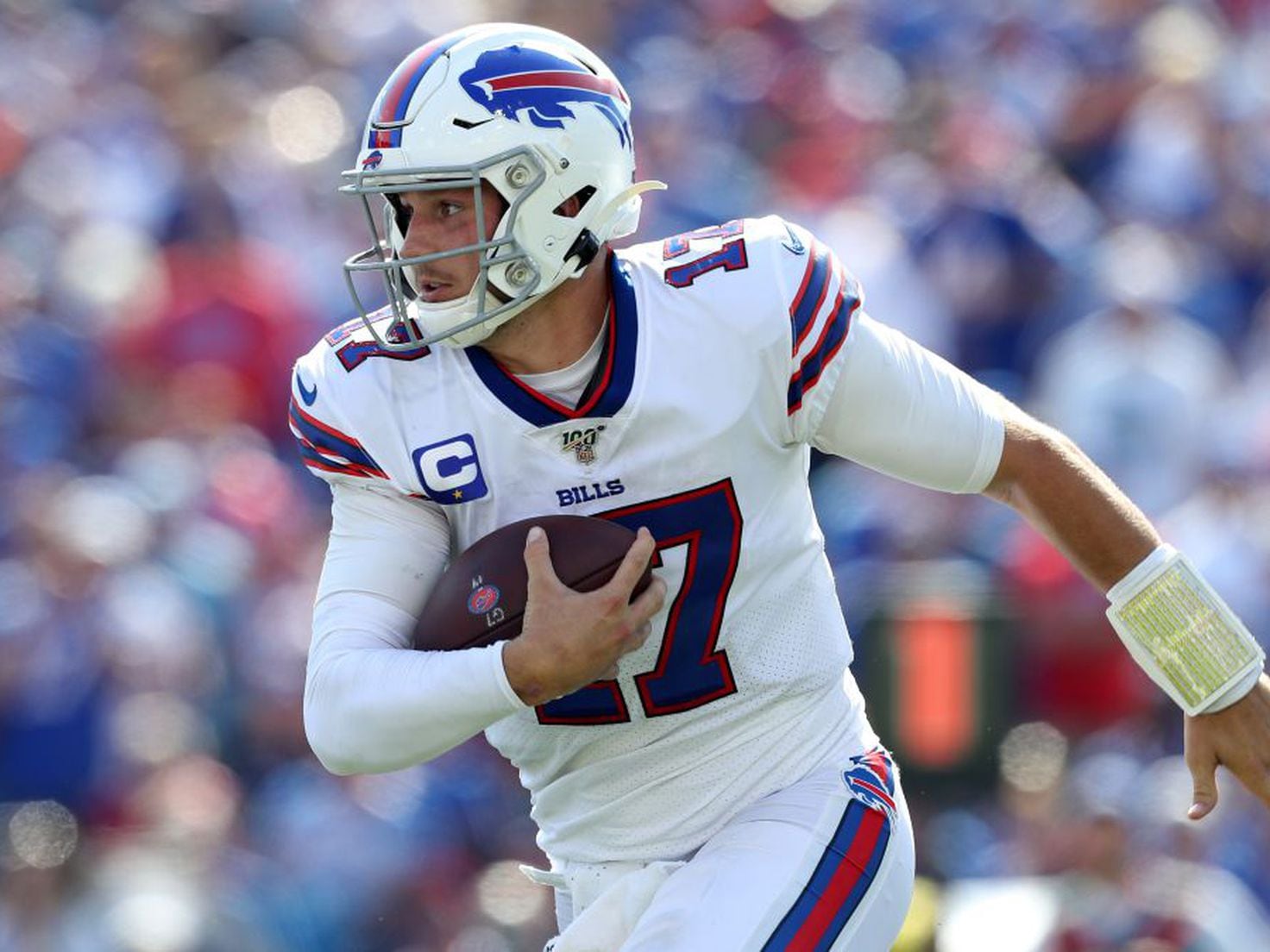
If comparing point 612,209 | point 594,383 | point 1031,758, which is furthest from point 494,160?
point 1031,758

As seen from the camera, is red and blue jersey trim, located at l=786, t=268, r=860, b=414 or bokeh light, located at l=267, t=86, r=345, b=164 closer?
red and blue jersey trim, located at l=786, t=268, r=860, b=414

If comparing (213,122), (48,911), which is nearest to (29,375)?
(213,122)

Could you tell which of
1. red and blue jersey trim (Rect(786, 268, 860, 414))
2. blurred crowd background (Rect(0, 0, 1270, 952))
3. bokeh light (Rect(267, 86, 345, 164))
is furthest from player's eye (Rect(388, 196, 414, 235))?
bokeh light (Rect(267, 86, 345, 164))

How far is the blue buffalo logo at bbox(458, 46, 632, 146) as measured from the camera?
3072mm

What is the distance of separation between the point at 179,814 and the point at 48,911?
0.44 metres

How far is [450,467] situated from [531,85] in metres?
0.58

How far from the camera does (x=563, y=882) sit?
3.25m

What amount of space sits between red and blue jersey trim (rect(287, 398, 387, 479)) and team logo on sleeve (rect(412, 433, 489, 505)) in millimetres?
63

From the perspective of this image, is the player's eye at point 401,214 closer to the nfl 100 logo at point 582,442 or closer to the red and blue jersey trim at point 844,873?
the nfl 100 logo at point 582,442

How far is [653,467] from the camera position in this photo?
3055 millimetres

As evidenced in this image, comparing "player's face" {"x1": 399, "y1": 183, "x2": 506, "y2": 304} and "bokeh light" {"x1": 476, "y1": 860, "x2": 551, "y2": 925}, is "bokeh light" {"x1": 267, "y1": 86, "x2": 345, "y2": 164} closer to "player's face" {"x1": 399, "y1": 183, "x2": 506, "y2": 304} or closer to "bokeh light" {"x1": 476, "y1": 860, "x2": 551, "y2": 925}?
"bokeh light" {"x1": 476, "y1": 860, "x2": 551, "y2": 925}

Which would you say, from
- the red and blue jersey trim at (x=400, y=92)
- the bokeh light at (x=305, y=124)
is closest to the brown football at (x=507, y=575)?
the red and blue jersey trim at (x=400, y=92)

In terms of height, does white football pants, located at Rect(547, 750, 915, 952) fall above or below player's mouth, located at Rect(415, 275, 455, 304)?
below

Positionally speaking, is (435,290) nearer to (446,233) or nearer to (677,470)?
(446,233)
